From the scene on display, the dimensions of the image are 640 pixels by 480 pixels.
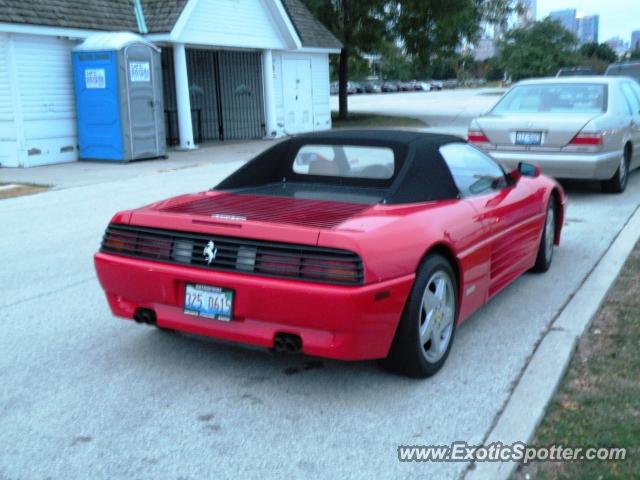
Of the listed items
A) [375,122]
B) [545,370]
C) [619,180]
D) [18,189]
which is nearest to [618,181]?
[619,180]

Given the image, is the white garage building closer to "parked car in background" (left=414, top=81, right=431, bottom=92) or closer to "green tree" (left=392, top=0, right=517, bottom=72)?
"green tree" (left=392, top=0, right=517, bottom=72)

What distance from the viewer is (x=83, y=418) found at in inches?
148

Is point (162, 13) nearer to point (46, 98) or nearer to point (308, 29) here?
point (46, 98)

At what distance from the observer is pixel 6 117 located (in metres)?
15.2

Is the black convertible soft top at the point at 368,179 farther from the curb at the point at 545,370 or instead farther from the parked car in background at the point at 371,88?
the parked car in background at the point at 371,88

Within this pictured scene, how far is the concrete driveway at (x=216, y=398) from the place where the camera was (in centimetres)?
333

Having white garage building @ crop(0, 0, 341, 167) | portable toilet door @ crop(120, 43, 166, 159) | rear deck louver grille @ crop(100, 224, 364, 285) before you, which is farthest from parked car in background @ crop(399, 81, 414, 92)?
rear deck louver grille @ crop(100, 224, 364, 285)

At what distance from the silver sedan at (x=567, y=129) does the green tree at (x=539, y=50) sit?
53.1 meters

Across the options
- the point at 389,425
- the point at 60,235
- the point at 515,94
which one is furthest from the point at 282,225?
the point at 515,94

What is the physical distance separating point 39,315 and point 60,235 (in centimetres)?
312

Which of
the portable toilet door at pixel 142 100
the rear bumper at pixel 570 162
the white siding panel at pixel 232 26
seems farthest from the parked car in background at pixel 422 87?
the rear bumper at pixel 570 162

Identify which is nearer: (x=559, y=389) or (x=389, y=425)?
(x=389, y=425)

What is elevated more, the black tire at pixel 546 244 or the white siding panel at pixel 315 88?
the white siding panel at pixel 315 88

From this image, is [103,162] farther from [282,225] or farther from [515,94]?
[282,225]
